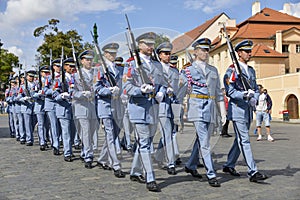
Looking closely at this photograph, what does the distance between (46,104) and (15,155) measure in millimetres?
1426

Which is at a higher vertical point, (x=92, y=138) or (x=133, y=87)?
(x=133, y=87)

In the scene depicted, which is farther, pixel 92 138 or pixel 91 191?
pixel 92 138

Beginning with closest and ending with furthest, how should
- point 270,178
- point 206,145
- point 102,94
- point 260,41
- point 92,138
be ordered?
1. point 206,145
2. point 270,178
3. point 102,94
4. point 92,138
5. point 260,41

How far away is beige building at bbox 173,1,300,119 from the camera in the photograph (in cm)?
3512

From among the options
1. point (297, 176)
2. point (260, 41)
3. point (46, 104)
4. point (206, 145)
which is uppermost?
point (260, 41)

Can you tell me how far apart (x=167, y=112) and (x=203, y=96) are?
1064mm

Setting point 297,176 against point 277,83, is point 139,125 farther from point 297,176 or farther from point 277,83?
Answer: point 277,83

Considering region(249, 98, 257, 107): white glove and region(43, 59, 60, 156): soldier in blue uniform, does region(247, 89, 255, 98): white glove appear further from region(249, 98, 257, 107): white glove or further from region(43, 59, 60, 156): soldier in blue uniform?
region(43, 59, 60, 156): soldier in blue uniform

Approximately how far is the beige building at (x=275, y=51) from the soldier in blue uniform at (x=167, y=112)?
28143 mm

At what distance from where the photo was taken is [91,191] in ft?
20.1

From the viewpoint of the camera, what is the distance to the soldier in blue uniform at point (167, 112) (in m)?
6.98

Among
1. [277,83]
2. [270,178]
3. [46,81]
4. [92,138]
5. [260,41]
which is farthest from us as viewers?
[260,41]

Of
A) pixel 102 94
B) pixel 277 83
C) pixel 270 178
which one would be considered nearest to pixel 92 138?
pixel 102 94

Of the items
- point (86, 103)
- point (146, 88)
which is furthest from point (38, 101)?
point (146, 88)
